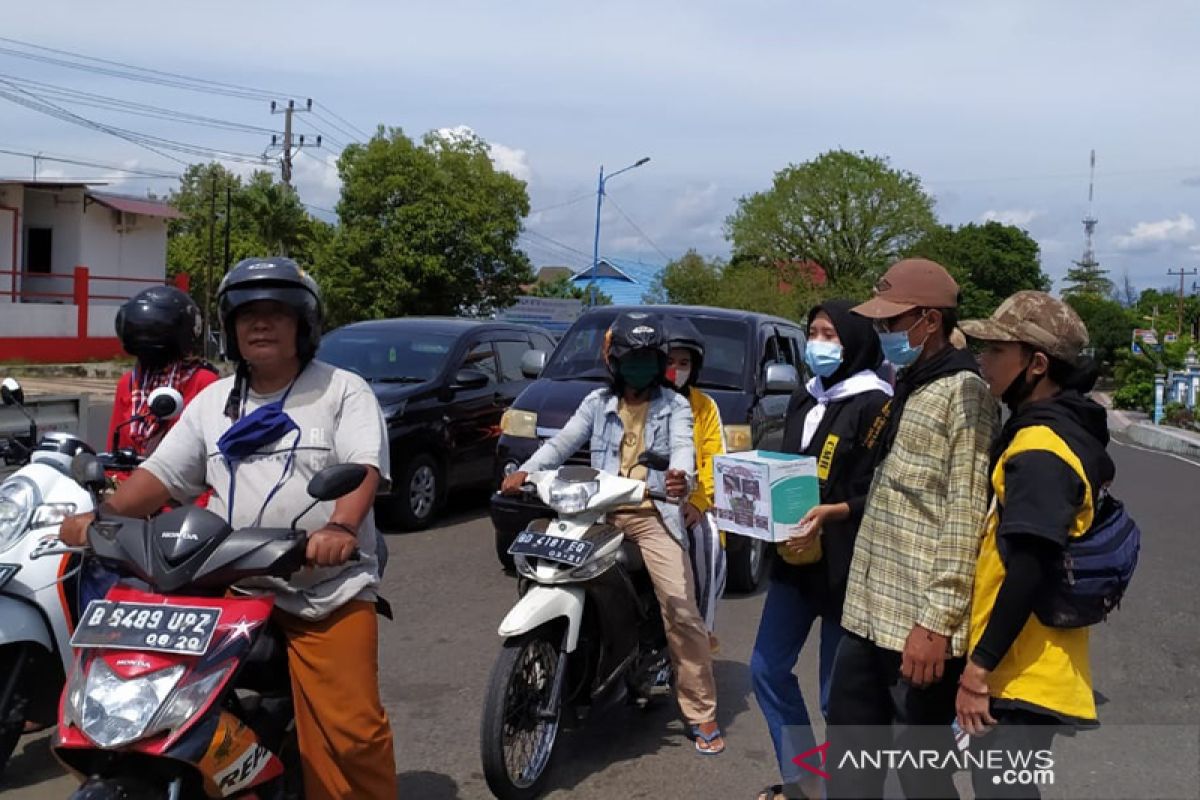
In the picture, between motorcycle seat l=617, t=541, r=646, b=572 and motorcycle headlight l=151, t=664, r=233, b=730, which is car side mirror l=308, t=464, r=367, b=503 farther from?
motorcycle seat l=617, t=541, r=646, b=572

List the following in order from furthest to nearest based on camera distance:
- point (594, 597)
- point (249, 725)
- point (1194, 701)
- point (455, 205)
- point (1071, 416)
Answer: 1. point (455, 205)
2. point (1194, 701)
3. point (594, 597)
4. point (249, 725)
5. point (1071, 416)

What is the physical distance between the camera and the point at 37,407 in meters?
6.66

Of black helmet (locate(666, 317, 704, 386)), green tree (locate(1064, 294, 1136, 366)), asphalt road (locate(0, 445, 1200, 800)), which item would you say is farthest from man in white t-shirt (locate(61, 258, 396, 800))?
green tree (locate(1064, 294, 1136, 366))

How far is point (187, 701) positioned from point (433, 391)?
7.01 metres

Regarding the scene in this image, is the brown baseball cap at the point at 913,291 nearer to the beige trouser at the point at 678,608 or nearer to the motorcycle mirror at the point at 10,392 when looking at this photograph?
the beige trouser at the point at 678,608

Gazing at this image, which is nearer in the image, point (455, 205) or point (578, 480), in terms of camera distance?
point (578, 480)

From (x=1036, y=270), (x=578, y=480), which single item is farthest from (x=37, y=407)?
(x=1036, y=270)

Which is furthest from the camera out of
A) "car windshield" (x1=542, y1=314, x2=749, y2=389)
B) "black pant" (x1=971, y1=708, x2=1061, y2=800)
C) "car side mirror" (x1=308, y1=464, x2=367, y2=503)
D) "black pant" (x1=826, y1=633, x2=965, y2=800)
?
"car windshield" (x1=542, y1=314, x2=749, y2=389)

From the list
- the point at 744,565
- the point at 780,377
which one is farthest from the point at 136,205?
the point at 780,377

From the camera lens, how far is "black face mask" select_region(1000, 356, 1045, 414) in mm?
2738

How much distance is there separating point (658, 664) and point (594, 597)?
0.80 metres

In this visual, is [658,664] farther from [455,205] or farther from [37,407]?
[455,205]

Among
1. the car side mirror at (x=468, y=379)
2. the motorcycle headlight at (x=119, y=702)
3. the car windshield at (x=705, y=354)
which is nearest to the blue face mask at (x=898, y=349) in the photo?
the motorcycle headlight at (x=119, y=702)

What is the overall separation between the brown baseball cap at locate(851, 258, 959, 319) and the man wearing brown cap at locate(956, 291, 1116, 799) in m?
0.29
